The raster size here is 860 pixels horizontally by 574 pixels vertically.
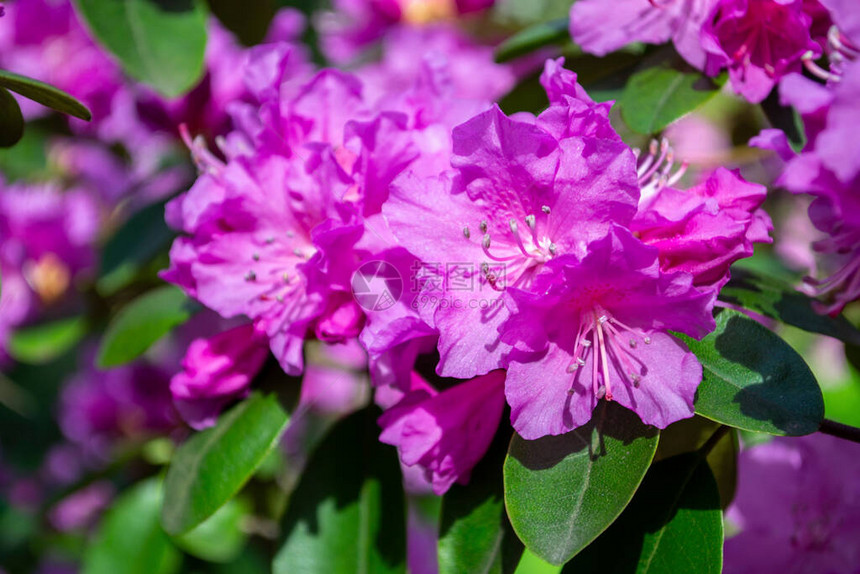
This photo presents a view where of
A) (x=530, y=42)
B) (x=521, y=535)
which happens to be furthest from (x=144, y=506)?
(x=530, y=42)

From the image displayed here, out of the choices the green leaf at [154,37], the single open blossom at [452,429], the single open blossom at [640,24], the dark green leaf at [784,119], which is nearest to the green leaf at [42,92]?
the green leaf at [154,37]

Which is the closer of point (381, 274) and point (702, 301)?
point (702, 301)

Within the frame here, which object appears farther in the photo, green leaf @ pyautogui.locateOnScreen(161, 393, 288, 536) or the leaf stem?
green leaf @ pyautogui.locateOnScreen(161, 393, 288, 536)

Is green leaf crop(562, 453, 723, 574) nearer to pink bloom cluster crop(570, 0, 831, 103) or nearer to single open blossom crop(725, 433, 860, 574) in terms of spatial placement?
single open blossom crop(725, 433, 860, 574)

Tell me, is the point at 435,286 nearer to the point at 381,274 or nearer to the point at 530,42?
the point at 381,274

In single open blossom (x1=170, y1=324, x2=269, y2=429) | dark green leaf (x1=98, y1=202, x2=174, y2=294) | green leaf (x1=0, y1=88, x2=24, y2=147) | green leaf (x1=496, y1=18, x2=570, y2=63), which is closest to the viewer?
green leaf (x1=0, y1=88, x2=24, y2=147)

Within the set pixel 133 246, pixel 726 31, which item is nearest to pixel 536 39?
pixel 726 31

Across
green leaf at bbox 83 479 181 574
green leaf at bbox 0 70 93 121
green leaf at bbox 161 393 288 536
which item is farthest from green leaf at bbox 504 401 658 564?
green leaf at bbox 83 479 181 574
